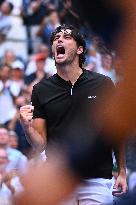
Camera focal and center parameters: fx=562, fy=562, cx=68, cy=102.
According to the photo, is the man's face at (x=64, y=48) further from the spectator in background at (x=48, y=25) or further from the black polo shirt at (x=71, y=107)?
the spectator in background at (x=48, y=25)

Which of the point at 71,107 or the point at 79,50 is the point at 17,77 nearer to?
the point at 79,50

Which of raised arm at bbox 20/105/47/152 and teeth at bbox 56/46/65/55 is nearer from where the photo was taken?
raised arm at bbox 20/105/47/152

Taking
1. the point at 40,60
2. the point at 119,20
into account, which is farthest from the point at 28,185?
the point at 40,60

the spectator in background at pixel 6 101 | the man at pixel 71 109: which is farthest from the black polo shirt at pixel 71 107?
the spectator in background at pixel 6 101

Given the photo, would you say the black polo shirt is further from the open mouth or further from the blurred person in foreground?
the blurred person in foreground

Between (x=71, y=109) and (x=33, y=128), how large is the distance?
226mm

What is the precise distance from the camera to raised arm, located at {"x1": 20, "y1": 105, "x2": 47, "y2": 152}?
2.75 metres

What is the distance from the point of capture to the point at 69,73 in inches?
125

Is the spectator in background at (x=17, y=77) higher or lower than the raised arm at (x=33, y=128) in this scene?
higher

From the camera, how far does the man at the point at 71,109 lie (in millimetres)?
2906

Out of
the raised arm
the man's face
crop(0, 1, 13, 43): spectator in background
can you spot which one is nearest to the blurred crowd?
crop(0, 1, 13, 43): spectator in background

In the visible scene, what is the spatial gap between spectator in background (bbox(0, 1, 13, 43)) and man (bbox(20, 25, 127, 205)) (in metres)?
6.17

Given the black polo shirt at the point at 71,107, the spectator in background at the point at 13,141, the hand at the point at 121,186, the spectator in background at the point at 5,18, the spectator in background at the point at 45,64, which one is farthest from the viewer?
the spectator in background at the point at 5,18

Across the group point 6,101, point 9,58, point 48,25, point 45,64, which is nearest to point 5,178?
point 6,101
